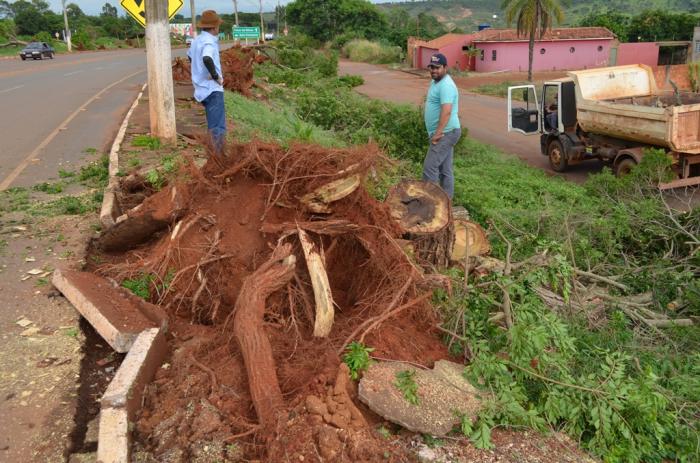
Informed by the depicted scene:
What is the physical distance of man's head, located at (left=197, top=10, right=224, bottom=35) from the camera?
24.9ft

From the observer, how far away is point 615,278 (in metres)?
6.27

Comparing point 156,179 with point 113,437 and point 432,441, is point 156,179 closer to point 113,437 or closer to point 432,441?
point 113,437

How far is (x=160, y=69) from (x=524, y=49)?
39.0 meters

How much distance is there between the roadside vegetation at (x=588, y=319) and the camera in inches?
143

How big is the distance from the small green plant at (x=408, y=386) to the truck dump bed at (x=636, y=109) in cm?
809

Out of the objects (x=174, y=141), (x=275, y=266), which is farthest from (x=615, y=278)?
(x=174, y=141)

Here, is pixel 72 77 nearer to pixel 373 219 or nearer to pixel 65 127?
pixel 65 127

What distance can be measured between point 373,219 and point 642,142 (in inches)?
301

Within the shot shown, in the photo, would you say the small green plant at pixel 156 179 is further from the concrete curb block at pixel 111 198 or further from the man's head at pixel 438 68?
the man's head at pixel 438 68

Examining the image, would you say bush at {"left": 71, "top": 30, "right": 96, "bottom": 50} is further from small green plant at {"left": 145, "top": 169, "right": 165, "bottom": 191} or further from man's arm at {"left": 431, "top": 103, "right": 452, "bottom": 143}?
man's arm at {"left": 431, "top": 103, "right": 452, "bottom": 143}

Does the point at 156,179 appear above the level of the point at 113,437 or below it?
above

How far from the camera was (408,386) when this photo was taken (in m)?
3.56

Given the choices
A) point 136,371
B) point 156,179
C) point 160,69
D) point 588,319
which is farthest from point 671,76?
point 136,371

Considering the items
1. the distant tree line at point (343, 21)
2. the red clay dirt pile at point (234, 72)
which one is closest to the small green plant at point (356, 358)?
the red clay dirt pile at point (234, 72)
